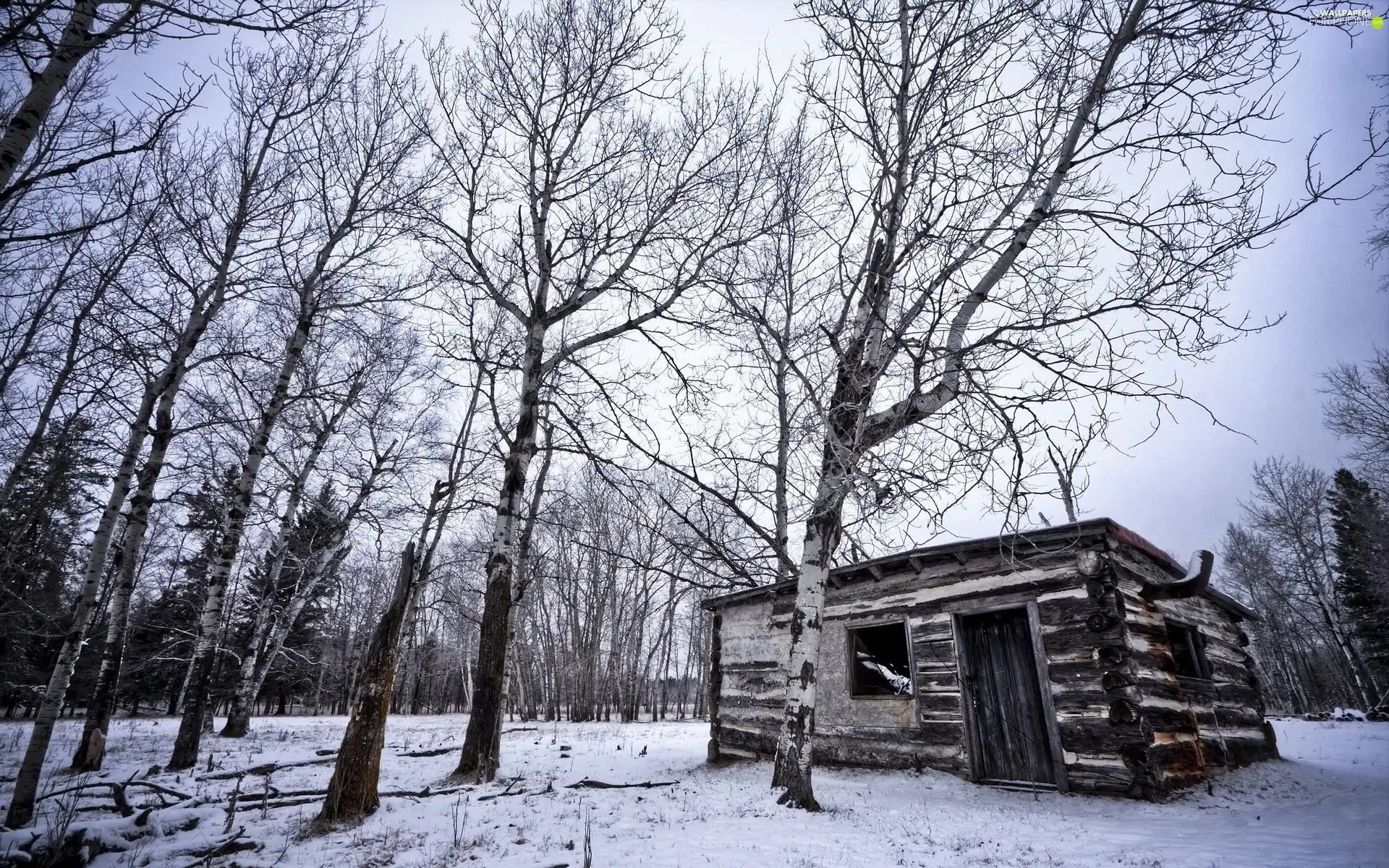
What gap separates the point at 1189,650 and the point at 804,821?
821 centimetres

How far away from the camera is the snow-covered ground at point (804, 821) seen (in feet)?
16.5

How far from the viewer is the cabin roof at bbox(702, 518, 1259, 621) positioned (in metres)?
7.96

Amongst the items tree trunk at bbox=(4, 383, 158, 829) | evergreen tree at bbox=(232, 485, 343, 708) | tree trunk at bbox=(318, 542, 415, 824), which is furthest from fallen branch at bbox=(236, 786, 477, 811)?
evergreen tree at bbox=(232, 485, 343, 708)

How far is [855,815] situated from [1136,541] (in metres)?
5.78

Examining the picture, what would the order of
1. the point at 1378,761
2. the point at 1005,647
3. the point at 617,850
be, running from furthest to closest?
1. the point at 1378,761
2. the point at 1005,647
3. the point at 617,850

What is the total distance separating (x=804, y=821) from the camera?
6285 millimetres

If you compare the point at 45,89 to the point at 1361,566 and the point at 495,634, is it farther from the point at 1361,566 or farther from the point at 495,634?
the point at 1361,566

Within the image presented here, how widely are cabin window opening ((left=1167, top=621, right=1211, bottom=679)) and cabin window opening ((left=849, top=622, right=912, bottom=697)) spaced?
14.4 feet

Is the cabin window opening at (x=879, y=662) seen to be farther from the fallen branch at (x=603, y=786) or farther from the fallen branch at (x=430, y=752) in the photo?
the fallen branch at (x=430, y=752)

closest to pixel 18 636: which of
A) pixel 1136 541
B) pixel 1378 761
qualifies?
pixel 1136 541

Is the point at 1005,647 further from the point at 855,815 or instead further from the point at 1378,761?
the point at 1378,761

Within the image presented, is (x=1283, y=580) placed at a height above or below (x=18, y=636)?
above

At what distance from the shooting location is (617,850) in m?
5.28

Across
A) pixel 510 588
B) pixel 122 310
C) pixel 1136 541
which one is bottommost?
pixel 510 588
